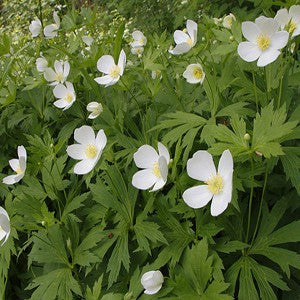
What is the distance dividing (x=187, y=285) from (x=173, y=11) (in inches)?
139

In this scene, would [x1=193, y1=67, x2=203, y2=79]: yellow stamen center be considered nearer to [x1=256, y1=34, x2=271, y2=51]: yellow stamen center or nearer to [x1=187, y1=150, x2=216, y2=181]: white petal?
[x1=256, y1=34, x2=271, y2=51]: yellow stamen center

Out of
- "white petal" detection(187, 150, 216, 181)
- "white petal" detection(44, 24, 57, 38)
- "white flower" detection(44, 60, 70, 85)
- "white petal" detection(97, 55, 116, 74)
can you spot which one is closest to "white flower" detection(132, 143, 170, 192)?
"white petal" detection(187, 150, 216, 181)

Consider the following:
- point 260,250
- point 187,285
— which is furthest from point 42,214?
point 260,250

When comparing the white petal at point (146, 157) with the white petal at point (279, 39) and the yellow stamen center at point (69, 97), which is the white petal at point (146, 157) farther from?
the yellow stamen center at point (69, 97)

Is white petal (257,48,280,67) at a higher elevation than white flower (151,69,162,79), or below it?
higher

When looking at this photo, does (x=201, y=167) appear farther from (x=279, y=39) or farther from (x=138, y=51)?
(x=138, y=51)

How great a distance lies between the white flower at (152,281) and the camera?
136cm

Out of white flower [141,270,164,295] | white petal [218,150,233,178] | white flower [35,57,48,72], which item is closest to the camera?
white petal [218,150,233,178]

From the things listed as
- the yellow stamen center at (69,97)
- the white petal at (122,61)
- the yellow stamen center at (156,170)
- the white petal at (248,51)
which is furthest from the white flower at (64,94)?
the white petal at (248,51)

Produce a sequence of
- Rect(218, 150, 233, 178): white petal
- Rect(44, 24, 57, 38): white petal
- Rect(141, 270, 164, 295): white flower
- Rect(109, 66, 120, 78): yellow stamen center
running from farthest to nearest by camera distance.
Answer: Rect(44, 24, 57, 38): white petal, Rect(109, 66, 120, 78): yellow stamen center, Rect(141, 270, 164, 295): white flower, Rect(218, 150, 233, 178): white petal

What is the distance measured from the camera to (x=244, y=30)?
1.46m

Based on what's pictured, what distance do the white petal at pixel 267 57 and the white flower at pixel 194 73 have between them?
0.30 m

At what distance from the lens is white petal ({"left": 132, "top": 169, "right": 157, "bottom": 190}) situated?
1.46 meters

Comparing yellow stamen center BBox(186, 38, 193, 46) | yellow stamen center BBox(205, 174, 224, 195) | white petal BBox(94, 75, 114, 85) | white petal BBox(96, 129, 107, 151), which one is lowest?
yellow stamen center BBox(205, 174, 224, 195)
